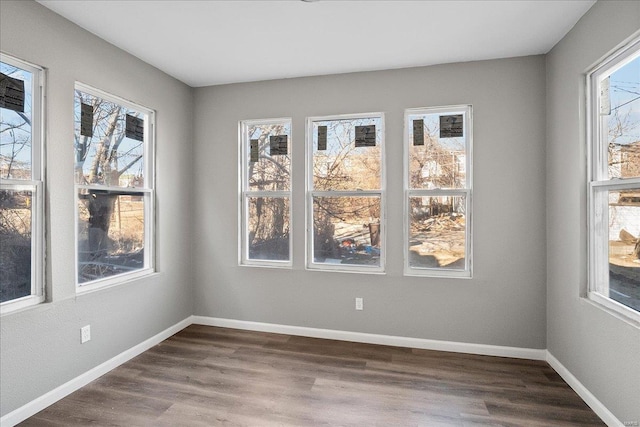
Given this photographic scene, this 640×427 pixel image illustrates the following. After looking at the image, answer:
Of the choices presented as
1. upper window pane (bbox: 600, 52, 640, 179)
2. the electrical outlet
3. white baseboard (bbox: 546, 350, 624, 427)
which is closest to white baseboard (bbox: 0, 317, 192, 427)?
the electrical outlet

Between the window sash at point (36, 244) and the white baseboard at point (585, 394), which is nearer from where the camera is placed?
the white baseboard at point (585, 394)

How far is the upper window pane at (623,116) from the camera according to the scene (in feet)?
6.78

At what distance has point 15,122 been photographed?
226cm

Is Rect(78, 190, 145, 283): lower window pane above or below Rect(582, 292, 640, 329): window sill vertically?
above

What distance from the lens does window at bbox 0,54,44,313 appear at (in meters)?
2.20

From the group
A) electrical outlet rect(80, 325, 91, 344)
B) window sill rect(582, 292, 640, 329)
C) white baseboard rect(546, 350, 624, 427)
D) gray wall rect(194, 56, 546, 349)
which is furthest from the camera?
gray wall rect(194, 56, 546, 349)

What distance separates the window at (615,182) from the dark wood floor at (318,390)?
0.87 meters

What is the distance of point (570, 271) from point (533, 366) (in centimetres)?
91

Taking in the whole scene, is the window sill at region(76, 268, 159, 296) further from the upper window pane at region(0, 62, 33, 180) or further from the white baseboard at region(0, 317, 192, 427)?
the upper window pane at region(0, 62, 33, 180)

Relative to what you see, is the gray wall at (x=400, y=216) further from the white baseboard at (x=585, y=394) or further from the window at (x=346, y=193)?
the white baseboard at (x=585, y=394)

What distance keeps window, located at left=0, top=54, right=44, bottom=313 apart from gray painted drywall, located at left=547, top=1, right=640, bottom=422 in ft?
12.1

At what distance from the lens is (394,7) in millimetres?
2350

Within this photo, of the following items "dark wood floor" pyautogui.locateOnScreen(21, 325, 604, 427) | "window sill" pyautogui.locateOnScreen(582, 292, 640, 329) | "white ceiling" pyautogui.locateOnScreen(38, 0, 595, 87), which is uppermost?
"white ceiling" pyautogui.locateOnScreen(38, 0, 595, 87)

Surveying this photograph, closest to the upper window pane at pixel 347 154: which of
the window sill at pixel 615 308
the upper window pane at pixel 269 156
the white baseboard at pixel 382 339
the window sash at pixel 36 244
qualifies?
the upper window pane at pixel 269 156
